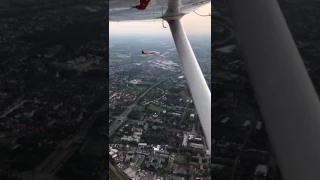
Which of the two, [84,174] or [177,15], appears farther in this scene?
[177,15]

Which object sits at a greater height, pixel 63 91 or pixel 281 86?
pixel 281 86

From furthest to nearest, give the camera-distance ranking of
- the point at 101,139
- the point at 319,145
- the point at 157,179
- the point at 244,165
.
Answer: the point at 157,179, the point at 101,139, the point at 244,165, the point at 319,145

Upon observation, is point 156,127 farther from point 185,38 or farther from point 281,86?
point 281,86

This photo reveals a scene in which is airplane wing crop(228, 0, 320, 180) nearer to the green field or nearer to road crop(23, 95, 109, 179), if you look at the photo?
road crop(23, 95, 109, 179)

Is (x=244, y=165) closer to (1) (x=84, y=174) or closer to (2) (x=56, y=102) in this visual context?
(1) (x=84, y=174)

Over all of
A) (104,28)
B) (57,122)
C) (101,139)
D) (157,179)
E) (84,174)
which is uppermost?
(104,28)

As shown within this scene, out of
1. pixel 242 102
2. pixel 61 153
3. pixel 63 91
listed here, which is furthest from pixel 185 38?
pixel 242 102

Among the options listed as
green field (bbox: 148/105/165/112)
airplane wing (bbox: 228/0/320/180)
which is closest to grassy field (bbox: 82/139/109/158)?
airplane wing (bbox: 228/0/320/180)

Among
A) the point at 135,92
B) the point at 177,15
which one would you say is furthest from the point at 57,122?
the point at 135,92
